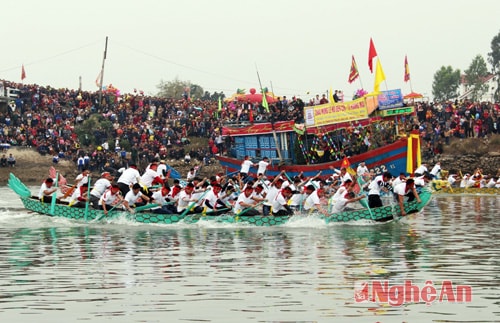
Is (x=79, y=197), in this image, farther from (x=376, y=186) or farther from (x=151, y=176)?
(x=376, y=186)

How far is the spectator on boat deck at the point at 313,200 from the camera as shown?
1016 inches

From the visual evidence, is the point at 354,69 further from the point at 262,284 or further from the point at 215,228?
the point at 262,284

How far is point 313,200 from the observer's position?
84.8 feet

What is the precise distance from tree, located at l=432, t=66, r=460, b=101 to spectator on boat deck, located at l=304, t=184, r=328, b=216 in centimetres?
8528

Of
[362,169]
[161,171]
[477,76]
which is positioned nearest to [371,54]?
[362,169]

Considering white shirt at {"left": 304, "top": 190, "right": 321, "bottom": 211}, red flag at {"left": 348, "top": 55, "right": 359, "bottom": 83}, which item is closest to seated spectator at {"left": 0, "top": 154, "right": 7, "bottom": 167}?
red flag at {"left": 348, "top": 55, "right": 359, "bottom": 83}

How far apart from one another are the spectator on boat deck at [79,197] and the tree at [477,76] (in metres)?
76.3

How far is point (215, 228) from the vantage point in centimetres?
2666

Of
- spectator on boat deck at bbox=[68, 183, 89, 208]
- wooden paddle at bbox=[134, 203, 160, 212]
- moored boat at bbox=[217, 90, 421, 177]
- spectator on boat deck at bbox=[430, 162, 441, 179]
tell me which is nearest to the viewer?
wooden paddle at bbox=[134, 203, 160, 212]

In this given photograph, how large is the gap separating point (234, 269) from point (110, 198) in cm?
1057

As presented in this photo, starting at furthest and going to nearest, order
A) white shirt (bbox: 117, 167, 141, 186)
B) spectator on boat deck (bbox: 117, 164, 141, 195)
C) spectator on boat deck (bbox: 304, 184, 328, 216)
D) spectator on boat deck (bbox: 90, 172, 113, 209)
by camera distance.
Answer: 1. white shirt (bbox: 117, 167, 141, 186)
2. spectator on boat deck (bbox: 117, 164, 141, 195)
3. spectator on boat deck (bbox: 90, 172, 113, 209)
4. spectator on boat deck (bbox: 304, 184, 328, 216)

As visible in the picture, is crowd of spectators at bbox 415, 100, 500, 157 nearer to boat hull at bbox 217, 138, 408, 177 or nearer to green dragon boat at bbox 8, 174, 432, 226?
boat hull at bbox 217, 138, 408, 177

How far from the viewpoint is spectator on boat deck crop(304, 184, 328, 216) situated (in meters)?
25.8

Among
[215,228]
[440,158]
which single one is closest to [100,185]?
[215,228]
